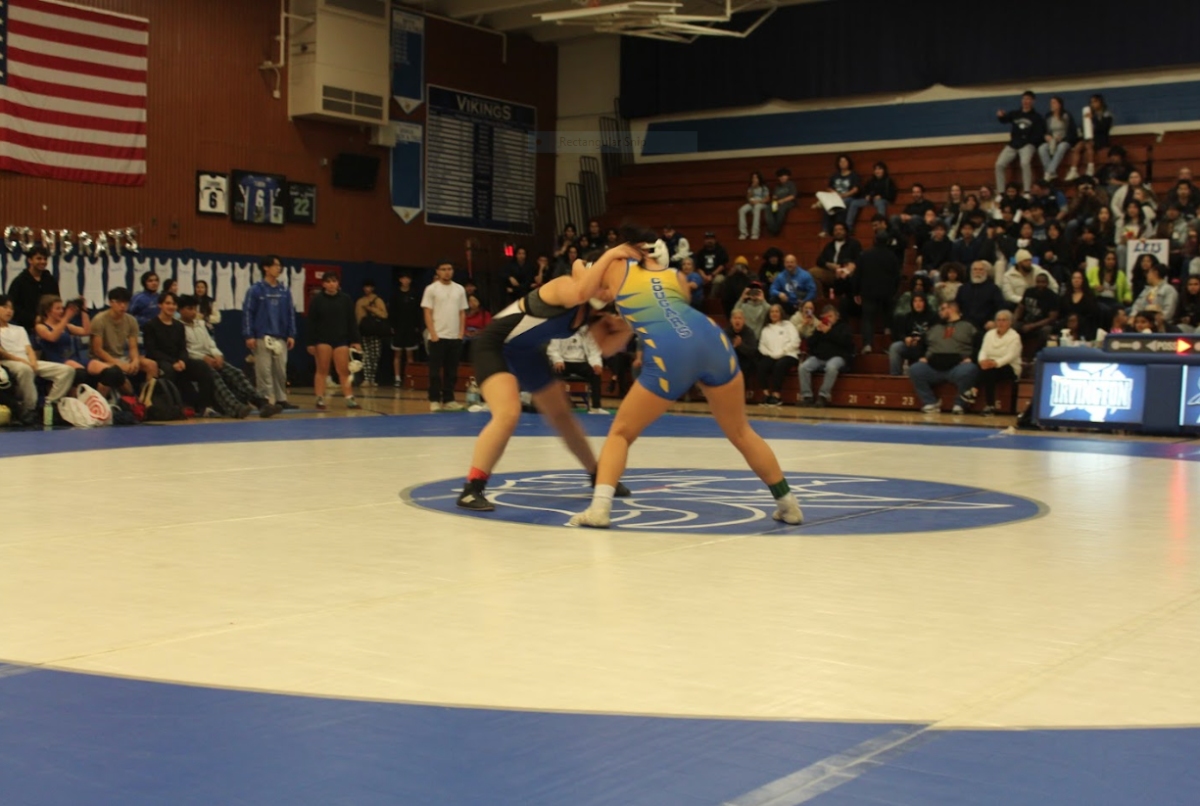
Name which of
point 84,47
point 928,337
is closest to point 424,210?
point 84,47

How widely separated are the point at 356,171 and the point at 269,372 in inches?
299

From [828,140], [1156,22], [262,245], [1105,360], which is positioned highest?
[1156,22]

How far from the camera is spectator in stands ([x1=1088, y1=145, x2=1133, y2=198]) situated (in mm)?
17047

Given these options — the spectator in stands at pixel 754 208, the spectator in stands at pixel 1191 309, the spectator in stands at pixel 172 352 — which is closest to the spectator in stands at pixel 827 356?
the spectator in stands at pixel 1191 309

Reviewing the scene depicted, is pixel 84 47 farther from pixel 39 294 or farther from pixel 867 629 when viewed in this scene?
pixel 867 629

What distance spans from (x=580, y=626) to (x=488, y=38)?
67.7ft

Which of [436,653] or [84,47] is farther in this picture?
[84,47]

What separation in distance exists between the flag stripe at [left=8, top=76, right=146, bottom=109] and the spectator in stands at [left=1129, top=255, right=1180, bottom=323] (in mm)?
13109

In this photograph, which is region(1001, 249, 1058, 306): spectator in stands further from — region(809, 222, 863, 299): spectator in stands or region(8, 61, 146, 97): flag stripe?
region(8, 61, 146, 97): flag stripe

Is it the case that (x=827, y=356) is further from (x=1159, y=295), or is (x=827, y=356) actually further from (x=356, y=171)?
(x=356, y=171)

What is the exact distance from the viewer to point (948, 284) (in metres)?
16.3

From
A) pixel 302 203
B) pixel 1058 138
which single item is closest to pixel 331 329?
pixel 302 203

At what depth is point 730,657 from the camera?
11.9ft

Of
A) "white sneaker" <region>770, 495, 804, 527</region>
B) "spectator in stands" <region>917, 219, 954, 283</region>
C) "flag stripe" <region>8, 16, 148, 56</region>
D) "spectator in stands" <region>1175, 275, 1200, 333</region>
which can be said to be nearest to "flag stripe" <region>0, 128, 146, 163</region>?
"flag stripe" <region>8, 16, 148, 56</region>
